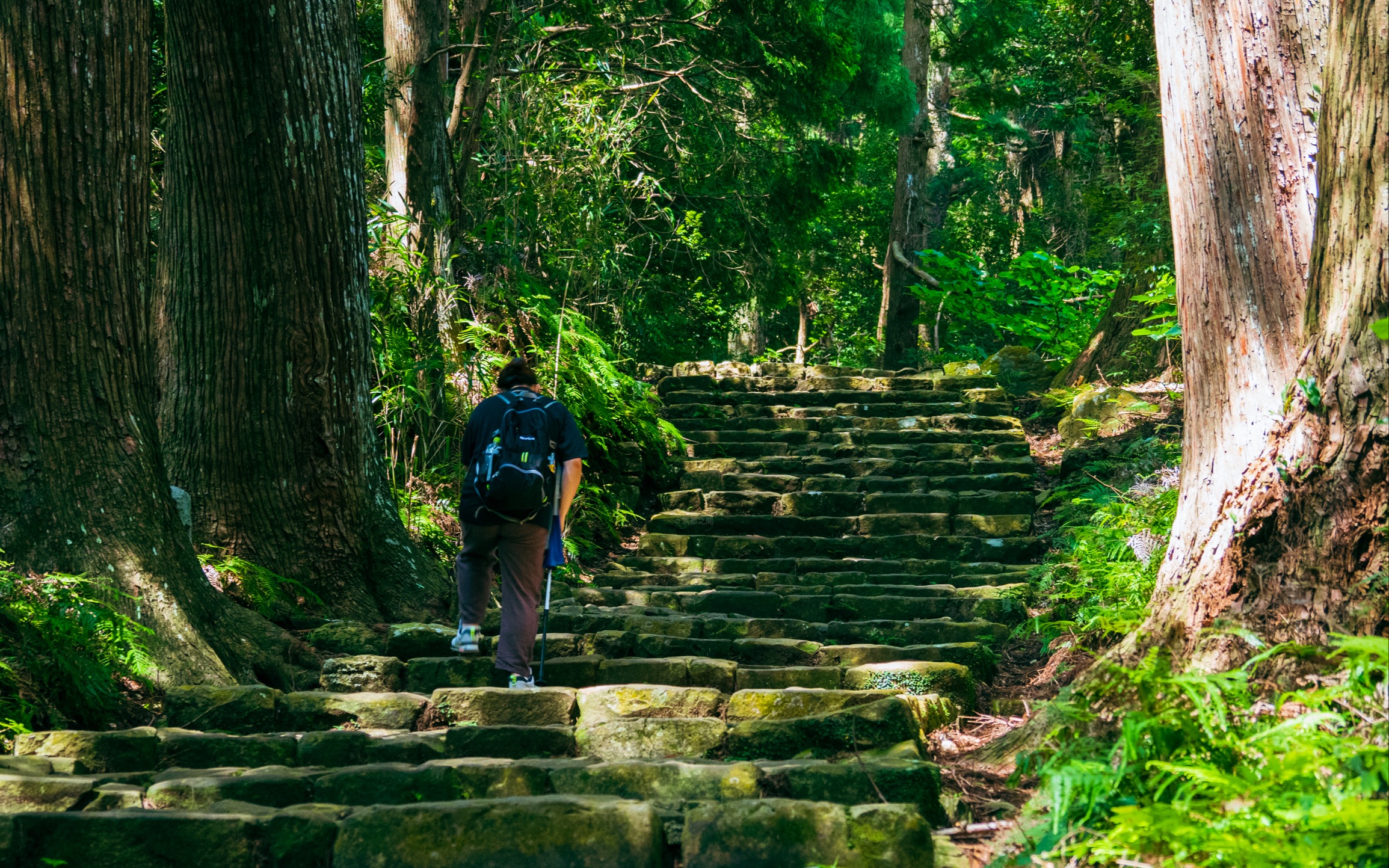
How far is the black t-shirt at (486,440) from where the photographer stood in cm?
520

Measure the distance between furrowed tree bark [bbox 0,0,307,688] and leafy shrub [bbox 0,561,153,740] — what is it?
127mm

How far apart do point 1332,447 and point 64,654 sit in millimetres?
4583

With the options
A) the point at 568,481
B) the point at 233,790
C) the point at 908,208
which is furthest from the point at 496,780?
the point at 908,208

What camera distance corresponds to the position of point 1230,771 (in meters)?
2.68

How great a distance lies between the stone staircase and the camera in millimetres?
2734

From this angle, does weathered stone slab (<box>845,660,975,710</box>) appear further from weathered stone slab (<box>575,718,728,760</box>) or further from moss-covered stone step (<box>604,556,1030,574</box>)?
moss-covered stone step (<box>604,556,1030,574</box>)

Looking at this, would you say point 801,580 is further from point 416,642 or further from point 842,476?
point 416,642

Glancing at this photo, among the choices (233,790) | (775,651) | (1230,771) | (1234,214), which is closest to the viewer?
(1230,771)

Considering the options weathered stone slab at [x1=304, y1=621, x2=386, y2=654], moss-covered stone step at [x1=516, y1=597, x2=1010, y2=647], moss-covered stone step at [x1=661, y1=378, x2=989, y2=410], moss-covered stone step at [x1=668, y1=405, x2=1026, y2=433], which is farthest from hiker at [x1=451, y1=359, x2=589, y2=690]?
moss-covered stone step at [x1=661, y1=378, x2=989, y2=410]

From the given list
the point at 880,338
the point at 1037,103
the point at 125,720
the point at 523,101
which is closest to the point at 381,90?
the point at 523,101

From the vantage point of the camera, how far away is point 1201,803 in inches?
96.4

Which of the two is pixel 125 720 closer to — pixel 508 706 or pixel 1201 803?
pixel 508 706

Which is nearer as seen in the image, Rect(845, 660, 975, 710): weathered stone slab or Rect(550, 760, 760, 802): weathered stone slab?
Answer: Rect(550, 760, 760, 802): weathered stone slab

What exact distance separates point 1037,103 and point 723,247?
11954 millimetres
